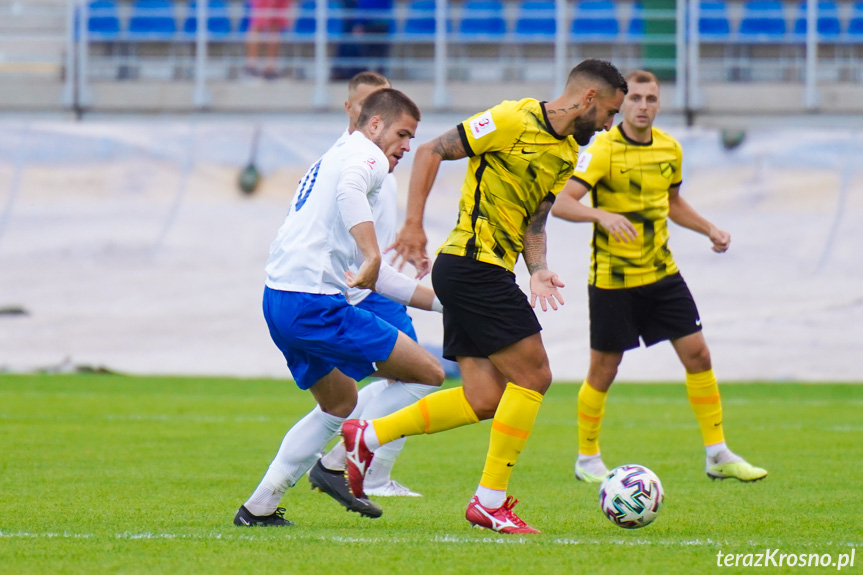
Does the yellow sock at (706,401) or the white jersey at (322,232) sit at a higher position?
the white jersey at (322,232)

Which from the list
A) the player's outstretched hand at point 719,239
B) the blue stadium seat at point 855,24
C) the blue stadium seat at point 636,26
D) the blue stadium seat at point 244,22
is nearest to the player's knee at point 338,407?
the player's outstretched hand at point 719,239

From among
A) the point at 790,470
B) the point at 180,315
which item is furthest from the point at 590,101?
the point at 180,315

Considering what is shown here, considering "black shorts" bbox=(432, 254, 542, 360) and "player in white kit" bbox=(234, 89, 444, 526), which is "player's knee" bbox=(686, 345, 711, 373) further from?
"player in white kit" bbox=(234, 89, 444, 526)

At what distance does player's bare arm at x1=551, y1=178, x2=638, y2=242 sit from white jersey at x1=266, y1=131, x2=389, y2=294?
1.19m

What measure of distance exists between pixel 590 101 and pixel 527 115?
0.27 meters

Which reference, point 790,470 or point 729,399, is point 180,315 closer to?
point 729,399

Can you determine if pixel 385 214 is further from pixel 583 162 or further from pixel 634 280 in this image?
pixel 634 280

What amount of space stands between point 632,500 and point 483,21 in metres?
17.7

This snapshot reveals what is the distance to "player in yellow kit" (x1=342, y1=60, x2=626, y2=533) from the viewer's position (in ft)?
15.4

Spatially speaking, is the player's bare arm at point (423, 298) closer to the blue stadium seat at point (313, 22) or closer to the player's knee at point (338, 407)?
the player's knee at point (338, 407)

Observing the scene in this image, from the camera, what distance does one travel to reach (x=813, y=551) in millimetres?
4051

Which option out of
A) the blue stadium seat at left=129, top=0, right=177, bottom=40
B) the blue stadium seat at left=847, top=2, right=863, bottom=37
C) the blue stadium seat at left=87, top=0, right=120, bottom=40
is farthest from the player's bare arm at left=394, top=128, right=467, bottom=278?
the blue stadium seat at left=847, top=2, right=863, bottom=37

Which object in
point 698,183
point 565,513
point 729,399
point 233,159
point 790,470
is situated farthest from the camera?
point 233,159

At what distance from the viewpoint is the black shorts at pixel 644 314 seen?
21.6ft
